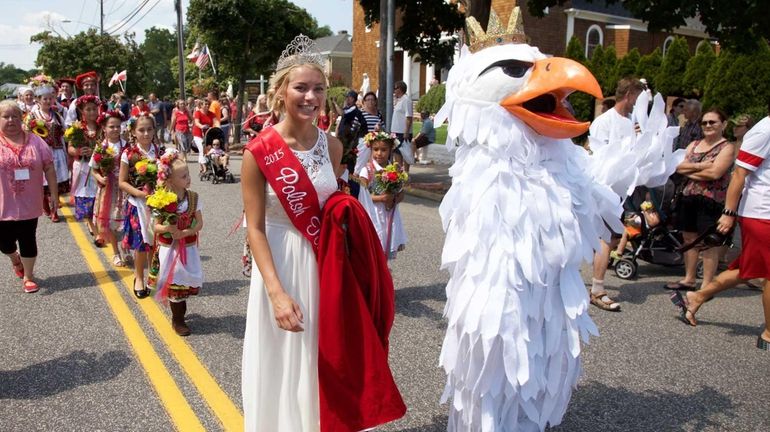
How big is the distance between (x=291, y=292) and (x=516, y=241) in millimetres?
1049

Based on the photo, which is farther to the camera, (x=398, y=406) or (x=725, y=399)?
(x=725, y=399)

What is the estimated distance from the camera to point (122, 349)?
15.7ft

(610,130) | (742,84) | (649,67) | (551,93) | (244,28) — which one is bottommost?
(610,130)

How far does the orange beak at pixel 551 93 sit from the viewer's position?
2.78 meters

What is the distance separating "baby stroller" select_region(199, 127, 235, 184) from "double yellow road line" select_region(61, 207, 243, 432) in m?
7.36

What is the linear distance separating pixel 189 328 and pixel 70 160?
679cm

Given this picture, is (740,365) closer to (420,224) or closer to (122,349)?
(122,349)

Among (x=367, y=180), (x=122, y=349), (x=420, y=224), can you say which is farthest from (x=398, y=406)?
(x=420, y=224)

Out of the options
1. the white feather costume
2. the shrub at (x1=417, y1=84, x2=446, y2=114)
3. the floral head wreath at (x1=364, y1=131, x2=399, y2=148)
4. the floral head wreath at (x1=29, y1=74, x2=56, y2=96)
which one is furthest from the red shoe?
the shrub at (x1=417, y1=84, x2=446, y2=114)

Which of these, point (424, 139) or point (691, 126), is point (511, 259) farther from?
point (424, 139)

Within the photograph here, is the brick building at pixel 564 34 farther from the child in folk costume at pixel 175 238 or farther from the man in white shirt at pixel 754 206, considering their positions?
the man in white shirt at pixel 754 206

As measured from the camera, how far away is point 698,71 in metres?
19.6

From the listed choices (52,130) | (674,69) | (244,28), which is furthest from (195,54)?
(674,69)

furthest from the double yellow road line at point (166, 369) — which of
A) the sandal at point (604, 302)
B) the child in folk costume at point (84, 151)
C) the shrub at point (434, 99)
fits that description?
the shrub at point (434, 99)
